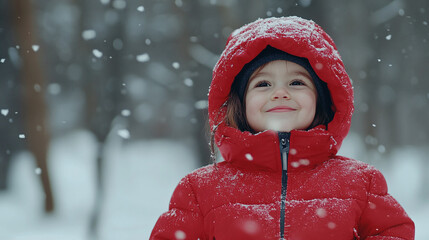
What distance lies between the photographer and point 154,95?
8664 mm

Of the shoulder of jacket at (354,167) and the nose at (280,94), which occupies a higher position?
the nose at (280,94)

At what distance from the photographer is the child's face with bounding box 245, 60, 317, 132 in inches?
79.3

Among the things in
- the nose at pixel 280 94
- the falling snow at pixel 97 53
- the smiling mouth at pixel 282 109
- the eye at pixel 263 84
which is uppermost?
the falling snow at pixel 97 53

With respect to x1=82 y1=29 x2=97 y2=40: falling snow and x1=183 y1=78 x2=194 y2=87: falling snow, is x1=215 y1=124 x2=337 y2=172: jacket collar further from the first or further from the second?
x1=82 y1=29 x2=97 y2=40: falling snow

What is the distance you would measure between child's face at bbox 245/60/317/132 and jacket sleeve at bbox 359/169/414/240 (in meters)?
0.45

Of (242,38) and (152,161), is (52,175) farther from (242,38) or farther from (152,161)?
(242,38)

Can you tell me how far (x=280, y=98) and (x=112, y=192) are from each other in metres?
5.14

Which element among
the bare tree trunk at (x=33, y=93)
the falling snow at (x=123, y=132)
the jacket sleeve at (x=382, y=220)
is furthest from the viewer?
the falling snow at (x=123, y=132)

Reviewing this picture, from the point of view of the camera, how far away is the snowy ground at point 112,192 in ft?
19.1

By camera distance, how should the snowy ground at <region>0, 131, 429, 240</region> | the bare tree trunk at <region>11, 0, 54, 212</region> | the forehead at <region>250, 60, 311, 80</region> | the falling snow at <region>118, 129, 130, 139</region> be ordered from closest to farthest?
1. the forehead at <region>250, 60, 311, 80</region>
2. the snowy ground at <region>0, 131, 429, 240</region>
3. the bare tree trunk at <region>11, 0, 54, 212</region>
4. the falling snow at <region>118, 129, 130, 139</region>

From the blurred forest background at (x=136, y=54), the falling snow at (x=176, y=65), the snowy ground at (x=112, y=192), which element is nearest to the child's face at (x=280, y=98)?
the snowy ground at (x=112, y=192)

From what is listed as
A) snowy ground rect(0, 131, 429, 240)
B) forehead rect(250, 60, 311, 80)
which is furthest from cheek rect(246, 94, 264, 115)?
snowy ground rect(0, 131, 429, 240)

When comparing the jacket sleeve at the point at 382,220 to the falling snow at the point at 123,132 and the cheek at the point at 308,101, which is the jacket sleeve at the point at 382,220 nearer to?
the cheek at the point at 308,101

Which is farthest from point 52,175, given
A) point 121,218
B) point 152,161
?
point 152,161
